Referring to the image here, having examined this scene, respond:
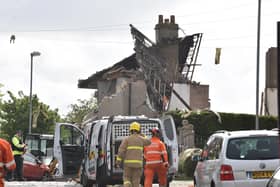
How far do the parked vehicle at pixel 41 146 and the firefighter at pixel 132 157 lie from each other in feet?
55.5

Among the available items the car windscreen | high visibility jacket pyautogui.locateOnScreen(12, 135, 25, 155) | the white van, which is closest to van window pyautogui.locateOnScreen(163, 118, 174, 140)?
the white van

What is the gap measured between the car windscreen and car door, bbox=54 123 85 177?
11293 millimetres

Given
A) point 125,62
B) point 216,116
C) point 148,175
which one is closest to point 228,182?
point 148,175

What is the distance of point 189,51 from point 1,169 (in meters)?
45.0

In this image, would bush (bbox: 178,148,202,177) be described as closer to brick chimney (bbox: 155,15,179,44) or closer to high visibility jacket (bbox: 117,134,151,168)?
high visibility jacket (bbox: 117,134,151,168)

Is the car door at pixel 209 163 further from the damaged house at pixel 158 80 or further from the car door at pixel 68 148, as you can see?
the damaged house at pixel 158 80

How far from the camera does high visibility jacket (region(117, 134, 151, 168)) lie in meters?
17.5

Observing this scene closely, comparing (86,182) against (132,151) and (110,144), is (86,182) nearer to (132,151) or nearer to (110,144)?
(110,144)

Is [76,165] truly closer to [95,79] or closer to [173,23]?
[173,23]

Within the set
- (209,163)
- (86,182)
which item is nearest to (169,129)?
(86,182)

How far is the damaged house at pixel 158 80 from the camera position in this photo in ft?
168

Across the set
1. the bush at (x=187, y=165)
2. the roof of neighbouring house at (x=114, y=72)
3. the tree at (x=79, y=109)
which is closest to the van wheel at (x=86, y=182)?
the bush at (x=187, y=165)

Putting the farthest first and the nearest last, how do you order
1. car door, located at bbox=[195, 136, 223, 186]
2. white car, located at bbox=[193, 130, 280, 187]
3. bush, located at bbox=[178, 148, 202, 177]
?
bush, located at bbox=[178, 148, 202, 177]
car door, located at bbox=[195, 136, 223, 186]
white car, located at bbox=[193, 130, 280, 187]

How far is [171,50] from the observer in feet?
183
